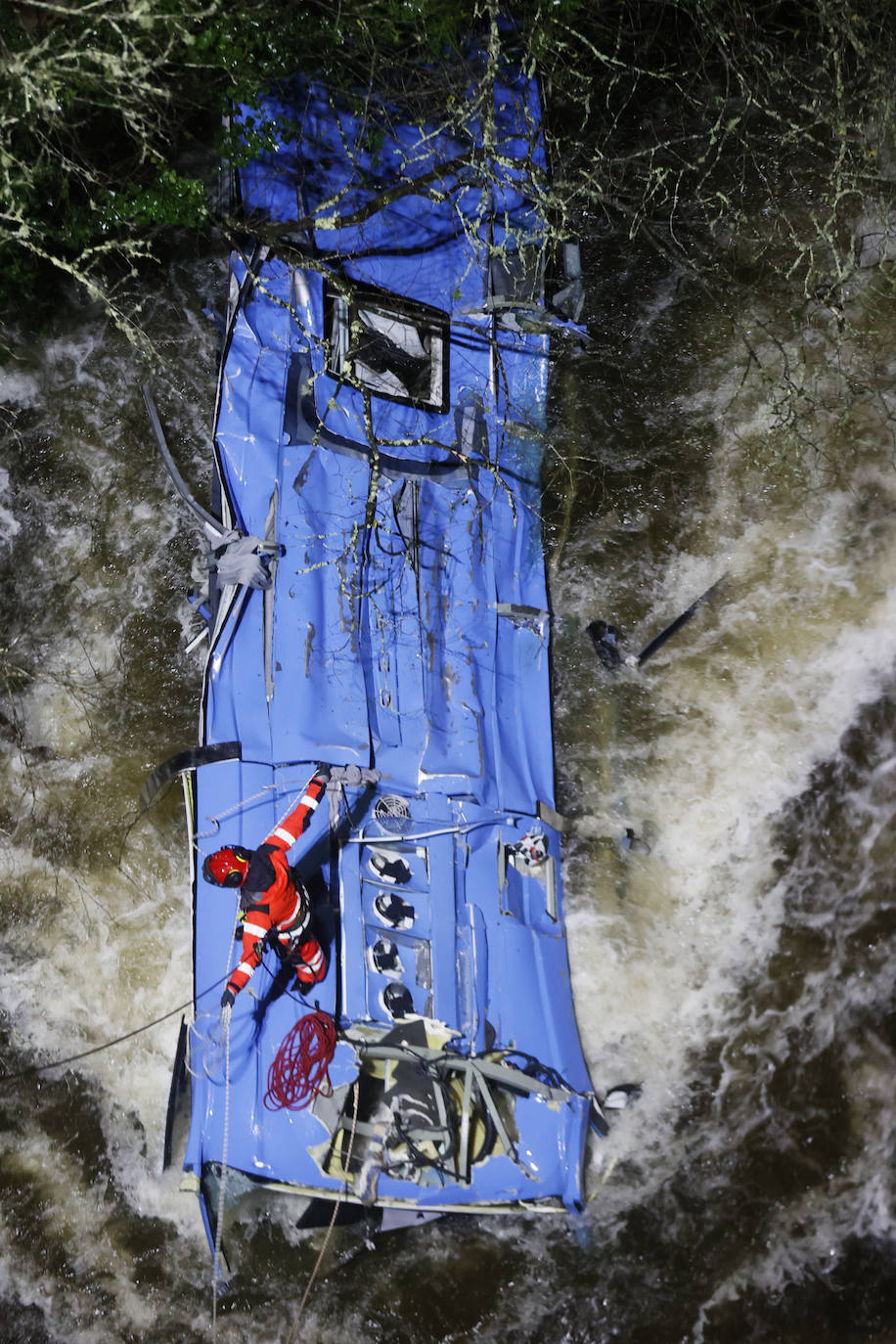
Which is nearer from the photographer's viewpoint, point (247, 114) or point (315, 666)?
point (315, 666)

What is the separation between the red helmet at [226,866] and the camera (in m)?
3.73

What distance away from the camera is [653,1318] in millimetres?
4477

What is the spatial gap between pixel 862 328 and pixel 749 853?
3321 millimetres

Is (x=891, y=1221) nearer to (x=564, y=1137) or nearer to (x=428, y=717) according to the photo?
(x=564, y=1137)

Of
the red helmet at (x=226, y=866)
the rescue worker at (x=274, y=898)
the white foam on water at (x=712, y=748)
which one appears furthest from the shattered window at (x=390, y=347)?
the red helmet at (x=226, y=866)

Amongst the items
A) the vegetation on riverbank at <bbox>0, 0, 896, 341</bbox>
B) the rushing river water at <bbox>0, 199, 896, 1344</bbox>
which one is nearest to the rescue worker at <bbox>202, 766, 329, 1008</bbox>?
the rushing river water at <bbox>0, 199, 896, 1344</bbox>

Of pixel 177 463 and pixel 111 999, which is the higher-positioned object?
pixel 177 463

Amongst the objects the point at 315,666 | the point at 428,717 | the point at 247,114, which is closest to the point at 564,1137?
the point at 428,717

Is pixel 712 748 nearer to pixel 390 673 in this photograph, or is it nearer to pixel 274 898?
pixel 390 673

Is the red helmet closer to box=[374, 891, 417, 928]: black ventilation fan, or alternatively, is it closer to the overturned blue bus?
the overturned blue bus

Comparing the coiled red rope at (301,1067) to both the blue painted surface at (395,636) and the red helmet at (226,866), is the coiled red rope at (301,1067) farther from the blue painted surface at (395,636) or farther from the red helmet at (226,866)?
the red helmet at (226,866)

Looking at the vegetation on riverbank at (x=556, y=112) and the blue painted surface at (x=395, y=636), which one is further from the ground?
the vegetation on riverbank at (x=556, y=112)

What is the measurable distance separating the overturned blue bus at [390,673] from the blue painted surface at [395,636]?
1 centimetres

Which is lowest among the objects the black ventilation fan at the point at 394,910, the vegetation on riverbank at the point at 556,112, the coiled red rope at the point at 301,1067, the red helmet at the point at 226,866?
the coiled red rope at the point at 301,1067
